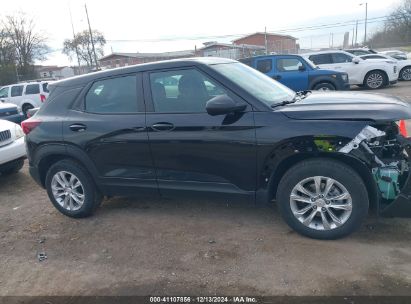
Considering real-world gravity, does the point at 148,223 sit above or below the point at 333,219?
below

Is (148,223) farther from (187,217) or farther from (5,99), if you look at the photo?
(5,99)

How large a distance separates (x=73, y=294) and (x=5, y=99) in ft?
59.0

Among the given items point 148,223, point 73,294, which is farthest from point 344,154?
point 73,294

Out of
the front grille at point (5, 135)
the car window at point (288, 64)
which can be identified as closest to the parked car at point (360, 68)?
the car window at point (288, 64)

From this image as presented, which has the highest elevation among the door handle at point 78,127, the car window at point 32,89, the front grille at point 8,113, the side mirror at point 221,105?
the side mirror at point 221,105

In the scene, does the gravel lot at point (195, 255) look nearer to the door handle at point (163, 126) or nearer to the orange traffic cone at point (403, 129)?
the orange traffic cone at point (403, 129)

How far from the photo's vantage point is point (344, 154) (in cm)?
325

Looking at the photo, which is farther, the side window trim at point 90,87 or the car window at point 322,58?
the car window at point 322,58

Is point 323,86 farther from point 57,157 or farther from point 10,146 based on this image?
point 57,157

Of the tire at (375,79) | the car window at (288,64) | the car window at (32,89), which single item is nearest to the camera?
the car window at (288,64)

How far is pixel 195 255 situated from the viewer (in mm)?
3561

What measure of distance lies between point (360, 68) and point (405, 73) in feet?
14.6

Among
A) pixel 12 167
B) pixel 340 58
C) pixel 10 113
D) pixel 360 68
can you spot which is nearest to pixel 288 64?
pixel 340 58

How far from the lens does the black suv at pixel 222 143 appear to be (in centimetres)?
329
